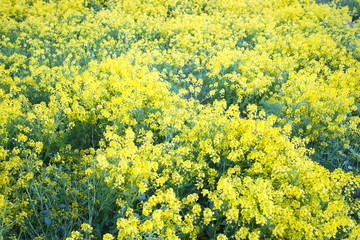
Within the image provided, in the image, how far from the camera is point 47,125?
13.9 ft

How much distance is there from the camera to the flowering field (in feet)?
10.5

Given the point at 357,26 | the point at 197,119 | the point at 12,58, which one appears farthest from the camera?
the point at 357,26

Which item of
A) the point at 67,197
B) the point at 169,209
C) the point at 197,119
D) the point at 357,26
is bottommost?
the point at 67,197

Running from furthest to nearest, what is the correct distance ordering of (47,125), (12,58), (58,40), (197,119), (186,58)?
(58,40) < (186,58) < (12,58) < (197,119) < (47,125)

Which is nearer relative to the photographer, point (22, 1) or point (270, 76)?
point (270, 76)

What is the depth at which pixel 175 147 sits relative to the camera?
444 centimetres

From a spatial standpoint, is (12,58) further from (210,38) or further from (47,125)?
(210,38)

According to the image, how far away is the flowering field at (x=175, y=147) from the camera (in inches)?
126

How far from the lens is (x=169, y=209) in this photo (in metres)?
3.14

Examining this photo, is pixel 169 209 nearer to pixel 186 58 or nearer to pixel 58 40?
pixel 186 58

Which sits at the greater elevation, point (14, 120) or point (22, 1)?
point (22, 1)

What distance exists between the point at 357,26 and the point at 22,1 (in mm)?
11993

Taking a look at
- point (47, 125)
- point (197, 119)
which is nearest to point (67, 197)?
point (47, 125)

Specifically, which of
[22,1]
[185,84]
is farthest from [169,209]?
[22,1]
